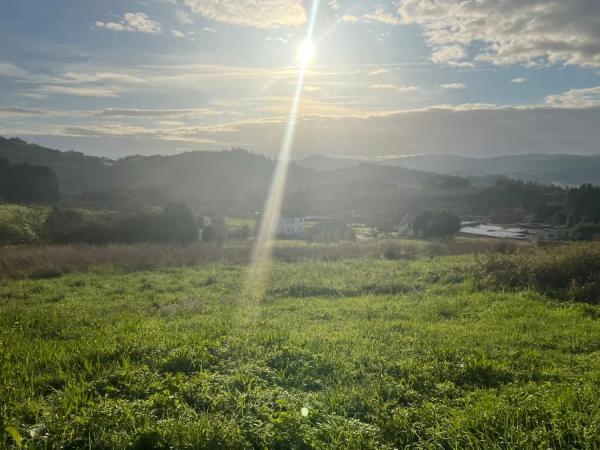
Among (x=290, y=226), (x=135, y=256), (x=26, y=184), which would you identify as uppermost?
(x=26, y=184)

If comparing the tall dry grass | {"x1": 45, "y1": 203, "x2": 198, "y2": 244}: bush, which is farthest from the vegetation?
the tall dry grass

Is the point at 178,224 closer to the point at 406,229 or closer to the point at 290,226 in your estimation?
the point at 290,226

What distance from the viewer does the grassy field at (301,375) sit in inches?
203

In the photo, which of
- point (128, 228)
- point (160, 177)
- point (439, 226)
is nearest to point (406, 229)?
point (439, 226)

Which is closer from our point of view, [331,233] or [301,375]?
[301,375]

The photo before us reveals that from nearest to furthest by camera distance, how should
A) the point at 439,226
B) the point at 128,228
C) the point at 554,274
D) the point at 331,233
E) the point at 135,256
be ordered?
the point at 554,274 < the point at 135,256 < the point at 128,228 < the point at 439,226 < the point at 331,233

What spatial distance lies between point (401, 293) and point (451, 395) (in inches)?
417

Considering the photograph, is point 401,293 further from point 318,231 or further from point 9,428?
point 318,231

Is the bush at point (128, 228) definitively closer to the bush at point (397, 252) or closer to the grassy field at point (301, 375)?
the bush at point (397, 252)

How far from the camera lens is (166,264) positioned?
25.0 metres

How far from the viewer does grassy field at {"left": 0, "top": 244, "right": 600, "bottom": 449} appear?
517 cm

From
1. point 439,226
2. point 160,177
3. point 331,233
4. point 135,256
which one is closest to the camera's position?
point 135,256

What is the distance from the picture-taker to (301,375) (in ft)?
24.3

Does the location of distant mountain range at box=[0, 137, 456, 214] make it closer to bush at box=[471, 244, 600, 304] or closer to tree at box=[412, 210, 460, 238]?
tree at box=[412, 210, 460, 238]
